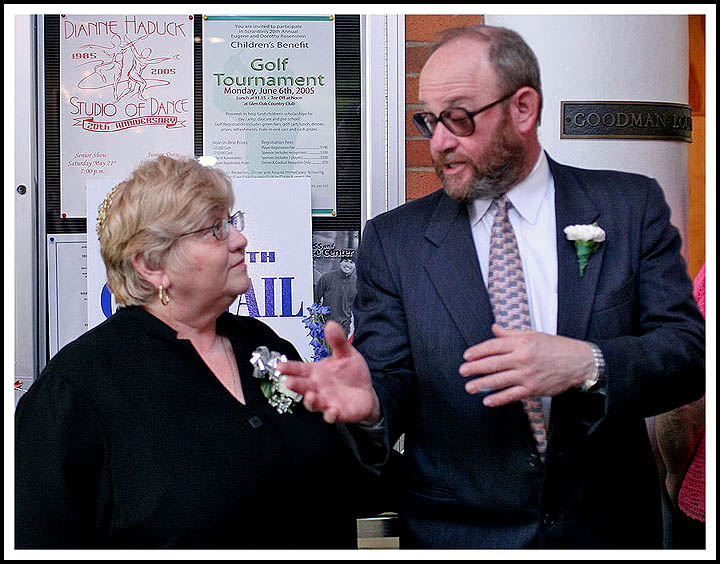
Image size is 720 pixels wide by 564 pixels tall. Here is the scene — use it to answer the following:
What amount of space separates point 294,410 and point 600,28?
1.71 metres

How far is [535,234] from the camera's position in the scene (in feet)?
6.92

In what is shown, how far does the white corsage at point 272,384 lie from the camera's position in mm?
2182

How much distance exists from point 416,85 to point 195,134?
86 cm

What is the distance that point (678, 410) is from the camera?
8.45 ft

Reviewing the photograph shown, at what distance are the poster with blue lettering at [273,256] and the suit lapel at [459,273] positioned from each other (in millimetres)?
1135

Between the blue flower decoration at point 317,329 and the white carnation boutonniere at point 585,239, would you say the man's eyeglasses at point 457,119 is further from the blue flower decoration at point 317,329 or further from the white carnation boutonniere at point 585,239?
the blue flower decoration at point 317,329

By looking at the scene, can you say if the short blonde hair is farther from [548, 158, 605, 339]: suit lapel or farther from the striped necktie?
[548, 158, 605, 339]: suit lapel

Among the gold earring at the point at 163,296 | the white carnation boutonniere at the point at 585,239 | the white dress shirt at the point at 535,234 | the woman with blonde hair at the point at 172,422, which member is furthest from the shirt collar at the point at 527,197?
the gold earring at the point at 163,296

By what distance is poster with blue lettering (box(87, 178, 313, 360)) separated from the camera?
320cm

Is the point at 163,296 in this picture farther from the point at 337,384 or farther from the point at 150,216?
the point at 337,384

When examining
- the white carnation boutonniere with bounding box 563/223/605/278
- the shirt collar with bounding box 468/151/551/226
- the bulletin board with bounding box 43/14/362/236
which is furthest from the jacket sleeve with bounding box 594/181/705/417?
the bulletin board with bounding box 43/14/362/236

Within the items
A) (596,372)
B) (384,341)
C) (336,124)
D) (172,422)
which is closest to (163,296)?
(172,422)

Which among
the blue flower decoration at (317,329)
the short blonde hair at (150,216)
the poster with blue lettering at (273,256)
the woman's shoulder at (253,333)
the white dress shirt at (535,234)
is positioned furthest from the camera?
the poster with blue lettering at (273,256)

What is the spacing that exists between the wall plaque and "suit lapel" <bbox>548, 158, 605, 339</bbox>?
0.91 metres
